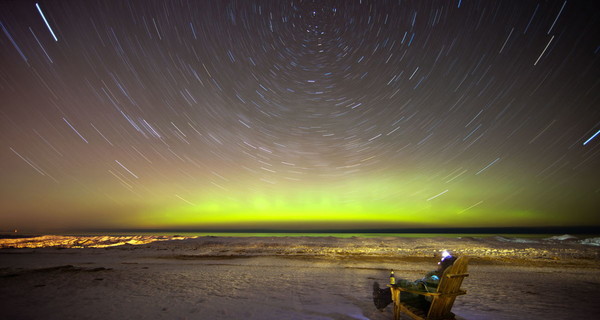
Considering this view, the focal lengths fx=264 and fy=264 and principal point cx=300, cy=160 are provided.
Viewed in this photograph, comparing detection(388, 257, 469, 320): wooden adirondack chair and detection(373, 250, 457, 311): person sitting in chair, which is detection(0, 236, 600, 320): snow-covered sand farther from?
detection(388, 257, 469, 320): wooden adirondack chair

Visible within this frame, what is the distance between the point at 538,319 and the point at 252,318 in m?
8.12

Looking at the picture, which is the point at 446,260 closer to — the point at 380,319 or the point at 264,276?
the point at 380,319

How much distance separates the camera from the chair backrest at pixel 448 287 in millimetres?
5680

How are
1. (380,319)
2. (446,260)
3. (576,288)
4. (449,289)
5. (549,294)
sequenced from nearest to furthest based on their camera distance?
(449,289)
(446,260)
(380,319)
(549,294)
(576,288)

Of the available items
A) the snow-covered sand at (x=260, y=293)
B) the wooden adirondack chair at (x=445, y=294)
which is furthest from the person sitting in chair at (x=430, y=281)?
the snow-covered sand at (x=260, y=293)

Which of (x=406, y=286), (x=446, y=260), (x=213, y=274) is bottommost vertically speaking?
(x=213, y=274)

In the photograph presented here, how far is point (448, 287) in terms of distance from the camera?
5.83 metres

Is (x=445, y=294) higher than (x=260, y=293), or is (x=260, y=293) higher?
(x=445, y=294)

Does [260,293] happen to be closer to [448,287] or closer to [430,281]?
[430,281]

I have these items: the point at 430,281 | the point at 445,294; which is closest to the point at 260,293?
the point at 430,281

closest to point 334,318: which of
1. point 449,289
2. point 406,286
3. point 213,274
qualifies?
point 406,286

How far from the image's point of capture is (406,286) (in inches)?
268

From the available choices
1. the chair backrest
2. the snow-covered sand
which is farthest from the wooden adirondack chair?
the snow-covered sand

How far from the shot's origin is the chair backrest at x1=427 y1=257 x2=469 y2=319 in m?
5.68
